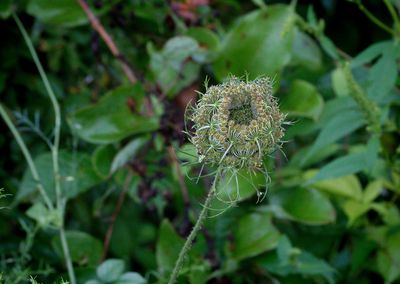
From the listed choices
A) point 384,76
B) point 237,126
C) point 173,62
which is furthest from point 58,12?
Result: point 237,126

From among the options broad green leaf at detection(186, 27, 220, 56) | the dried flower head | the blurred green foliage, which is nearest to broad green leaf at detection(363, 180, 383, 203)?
the blurred green foliage

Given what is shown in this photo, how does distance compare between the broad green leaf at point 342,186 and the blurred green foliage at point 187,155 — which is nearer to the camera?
the blurred green foliage at point 187,155

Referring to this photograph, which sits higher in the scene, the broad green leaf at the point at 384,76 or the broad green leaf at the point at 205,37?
the broad green leaf at the point at 205,37

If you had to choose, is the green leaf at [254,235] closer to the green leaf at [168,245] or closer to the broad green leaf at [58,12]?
the green leaf at [168,245]

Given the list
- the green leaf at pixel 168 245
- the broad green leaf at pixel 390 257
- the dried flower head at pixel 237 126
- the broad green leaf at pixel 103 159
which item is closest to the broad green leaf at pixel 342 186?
the broad green leaf at pixel 390 257

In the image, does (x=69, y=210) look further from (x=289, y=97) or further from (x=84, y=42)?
(x=289, y=97)

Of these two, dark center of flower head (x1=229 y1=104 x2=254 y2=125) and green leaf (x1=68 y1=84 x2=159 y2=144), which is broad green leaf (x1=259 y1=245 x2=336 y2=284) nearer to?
green leaf (x1=68 y1=84 x2=159 y2=144)
